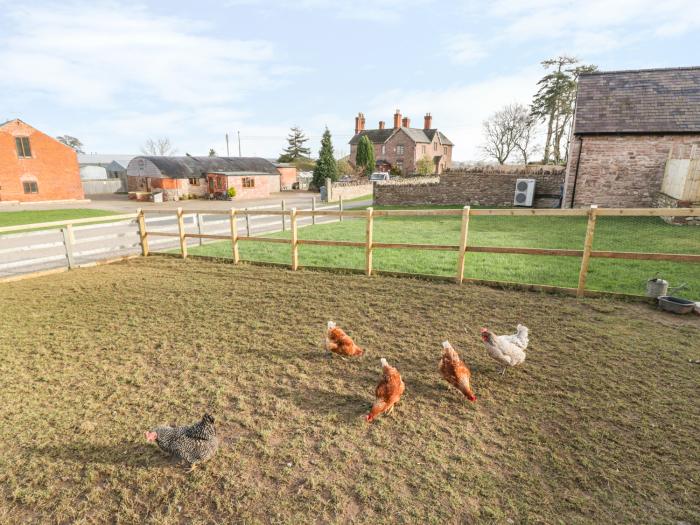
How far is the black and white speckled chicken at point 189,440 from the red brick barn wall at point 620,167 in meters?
19.3

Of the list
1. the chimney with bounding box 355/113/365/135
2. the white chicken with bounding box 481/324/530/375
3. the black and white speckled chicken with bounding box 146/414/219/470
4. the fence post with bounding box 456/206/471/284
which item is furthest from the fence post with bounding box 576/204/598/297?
the chimney with bounding box 355/113/365/135

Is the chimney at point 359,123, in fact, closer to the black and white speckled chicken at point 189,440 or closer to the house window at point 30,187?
the house window at point 30,187

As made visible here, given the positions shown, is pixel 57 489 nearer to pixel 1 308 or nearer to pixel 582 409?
pixel 582 409

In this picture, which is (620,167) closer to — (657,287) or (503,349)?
(657,287)

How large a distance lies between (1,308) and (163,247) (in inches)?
227

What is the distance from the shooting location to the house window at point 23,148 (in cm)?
3104

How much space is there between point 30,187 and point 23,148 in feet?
10.5

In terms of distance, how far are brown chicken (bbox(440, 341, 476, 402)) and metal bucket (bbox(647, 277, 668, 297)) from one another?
4.61 m

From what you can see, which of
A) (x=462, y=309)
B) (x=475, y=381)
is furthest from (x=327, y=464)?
(x=462, y=309)

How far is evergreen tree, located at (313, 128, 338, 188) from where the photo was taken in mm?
42156

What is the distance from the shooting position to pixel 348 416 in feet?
12.2

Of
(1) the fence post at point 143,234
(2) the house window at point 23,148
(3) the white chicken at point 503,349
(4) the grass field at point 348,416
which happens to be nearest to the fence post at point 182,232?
(1) the fence post at point 143,234

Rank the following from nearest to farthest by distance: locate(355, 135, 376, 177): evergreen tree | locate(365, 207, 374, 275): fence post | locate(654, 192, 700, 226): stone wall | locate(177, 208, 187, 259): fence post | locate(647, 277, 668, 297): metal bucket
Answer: locate(647, 277, 668, 297): metal bucket
locate(365, 207, 374, 275): fence post
locate(177, 208, 187, 259): fence post
locate(654, 192, 700, 226): stone wall
locate(355, 135, 376, 177): evergreen tree

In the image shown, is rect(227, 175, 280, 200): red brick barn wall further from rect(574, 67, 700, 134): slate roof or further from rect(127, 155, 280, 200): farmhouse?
rect(574, 67, 700, 134): slate roof
